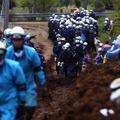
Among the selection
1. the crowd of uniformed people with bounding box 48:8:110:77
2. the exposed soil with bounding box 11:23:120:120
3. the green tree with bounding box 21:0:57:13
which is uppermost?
the exposed soil with bounding box 11:23:120:120

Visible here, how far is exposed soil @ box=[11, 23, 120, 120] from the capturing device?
8781 mm

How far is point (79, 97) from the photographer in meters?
11.4

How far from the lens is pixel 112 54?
17.1 m

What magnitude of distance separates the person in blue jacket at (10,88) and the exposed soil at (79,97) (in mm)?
1017

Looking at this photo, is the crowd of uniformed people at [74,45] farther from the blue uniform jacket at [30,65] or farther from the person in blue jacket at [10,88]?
the person in blue jacket at [10,88]

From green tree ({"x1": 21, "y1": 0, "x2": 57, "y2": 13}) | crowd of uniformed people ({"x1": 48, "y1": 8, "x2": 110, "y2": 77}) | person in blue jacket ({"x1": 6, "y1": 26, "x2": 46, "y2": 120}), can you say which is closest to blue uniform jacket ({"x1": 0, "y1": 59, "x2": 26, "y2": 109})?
person in blue jacket ({"x1": 6, "y1": 26, "x2": 46, "y2": 120})

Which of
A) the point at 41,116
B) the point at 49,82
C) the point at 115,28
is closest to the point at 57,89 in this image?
the point at 49,82

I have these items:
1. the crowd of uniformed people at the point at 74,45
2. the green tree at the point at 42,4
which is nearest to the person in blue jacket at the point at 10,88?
the crowd of uniformed people at the point at 74,45

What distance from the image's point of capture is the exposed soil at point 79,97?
878 cm

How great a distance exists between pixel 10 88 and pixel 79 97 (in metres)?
3.18

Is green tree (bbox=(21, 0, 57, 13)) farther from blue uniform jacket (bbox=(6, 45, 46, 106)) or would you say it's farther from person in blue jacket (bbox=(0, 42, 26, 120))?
person in blue jacket (bbox=(0, 42, 26, 120))

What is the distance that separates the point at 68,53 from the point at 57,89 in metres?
3.08

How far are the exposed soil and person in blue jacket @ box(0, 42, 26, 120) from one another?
1017 mm

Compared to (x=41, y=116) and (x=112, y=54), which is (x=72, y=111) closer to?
(x=41, y=116)
